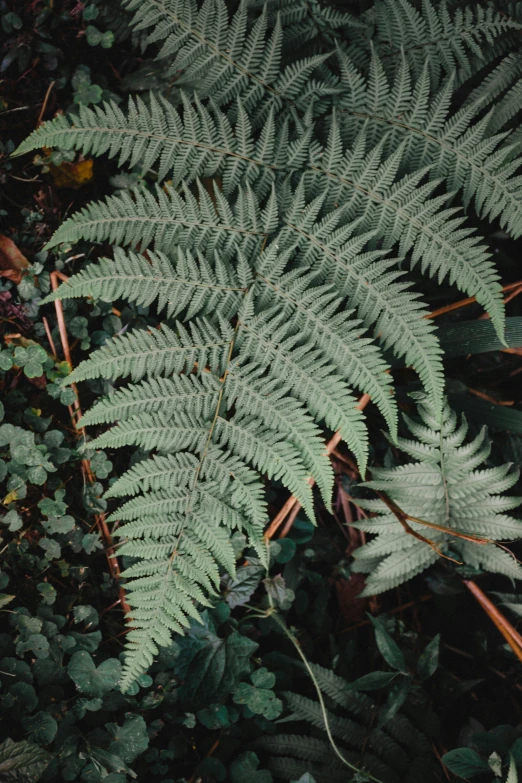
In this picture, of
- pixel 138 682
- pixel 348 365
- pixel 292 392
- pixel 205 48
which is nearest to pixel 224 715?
pixel 138 682

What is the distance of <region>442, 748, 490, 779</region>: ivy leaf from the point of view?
7.26 ft

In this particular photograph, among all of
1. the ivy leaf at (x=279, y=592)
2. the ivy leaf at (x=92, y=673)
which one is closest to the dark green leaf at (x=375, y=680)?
the ivy leaf at (x=279, y=592)

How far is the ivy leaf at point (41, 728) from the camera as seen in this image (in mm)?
2201

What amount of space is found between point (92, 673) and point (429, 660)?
56.7 inches

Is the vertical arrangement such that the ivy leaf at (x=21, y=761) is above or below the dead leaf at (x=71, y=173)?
below

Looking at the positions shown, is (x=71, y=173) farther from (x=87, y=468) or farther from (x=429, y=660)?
(x=429, y=660)

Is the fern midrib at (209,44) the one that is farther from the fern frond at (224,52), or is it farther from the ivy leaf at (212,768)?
the ivy leaf at (212,768)

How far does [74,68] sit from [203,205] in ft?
4.17

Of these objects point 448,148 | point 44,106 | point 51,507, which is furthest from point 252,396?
point 44,106

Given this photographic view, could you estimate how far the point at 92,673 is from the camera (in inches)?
92.6

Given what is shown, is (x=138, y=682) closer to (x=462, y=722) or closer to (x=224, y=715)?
(x=224, y=715)

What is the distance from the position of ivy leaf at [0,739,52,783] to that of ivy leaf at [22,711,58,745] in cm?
8

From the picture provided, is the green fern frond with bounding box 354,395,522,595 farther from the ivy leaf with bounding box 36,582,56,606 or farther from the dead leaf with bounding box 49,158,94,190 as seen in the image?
the dead leaf with bounding box 49,158,94,190

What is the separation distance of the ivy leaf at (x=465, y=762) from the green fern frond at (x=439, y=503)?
660 mm
